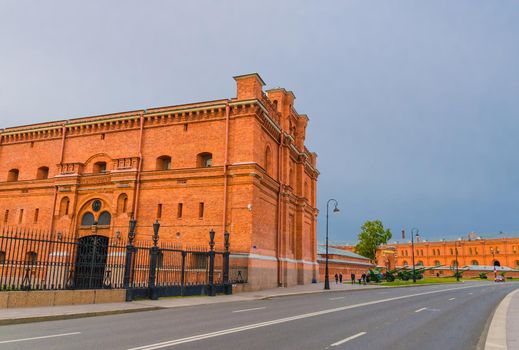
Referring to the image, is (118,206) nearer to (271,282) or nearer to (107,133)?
(107,133)

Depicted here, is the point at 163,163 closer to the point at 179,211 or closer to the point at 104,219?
the point at 179,211

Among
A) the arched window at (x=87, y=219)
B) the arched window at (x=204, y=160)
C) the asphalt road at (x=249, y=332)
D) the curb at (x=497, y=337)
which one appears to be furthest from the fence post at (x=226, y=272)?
the curb at (x=497, y=337)

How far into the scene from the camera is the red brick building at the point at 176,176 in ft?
90.5

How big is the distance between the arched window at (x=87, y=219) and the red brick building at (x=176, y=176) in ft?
0.31

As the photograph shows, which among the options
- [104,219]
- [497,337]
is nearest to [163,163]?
[104,219]

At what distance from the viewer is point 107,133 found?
32281 millimetres

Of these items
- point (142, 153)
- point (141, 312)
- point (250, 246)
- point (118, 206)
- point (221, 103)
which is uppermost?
point (221, 103)

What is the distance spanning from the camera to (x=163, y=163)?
30719 millimetres

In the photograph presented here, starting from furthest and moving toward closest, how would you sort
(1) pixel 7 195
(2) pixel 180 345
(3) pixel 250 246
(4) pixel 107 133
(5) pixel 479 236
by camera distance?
(5) pixel 479 236 < (1) pixel 7 195 < (4) pixel 107 133 < (3) pixel 250 246 < (2) pixel 180 345

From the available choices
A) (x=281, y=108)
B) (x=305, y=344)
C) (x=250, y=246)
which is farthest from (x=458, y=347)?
(x=281, y=108)

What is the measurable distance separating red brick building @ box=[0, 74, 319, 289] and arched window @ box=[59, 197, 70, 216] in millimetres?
111

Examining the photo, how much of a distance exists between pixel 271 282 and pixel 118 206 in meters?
12.6

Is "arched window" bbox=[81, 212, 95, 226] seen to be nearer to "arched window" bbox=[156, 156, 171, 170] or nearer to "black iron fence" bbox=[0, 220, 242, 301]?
"black iron fence" bbox=[0, 220, 242, 301]

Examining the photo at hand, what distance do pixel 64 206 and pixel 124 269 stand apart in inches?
655
